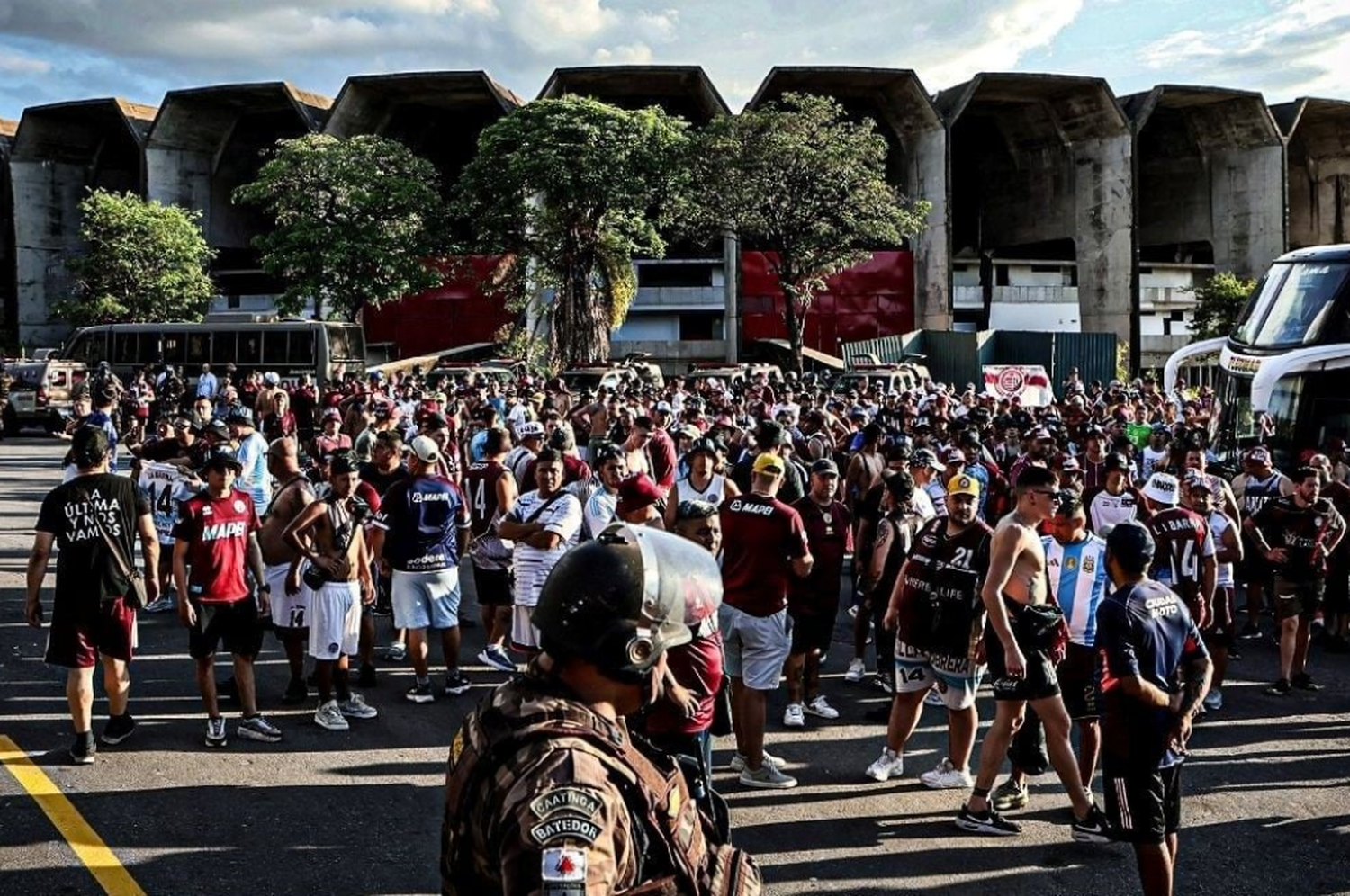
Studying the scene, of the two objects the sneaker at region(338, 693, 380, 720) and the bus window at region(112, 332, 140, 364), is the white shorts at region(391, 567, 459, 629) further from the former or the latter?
the bus window at region(112, 332, 140, 364)

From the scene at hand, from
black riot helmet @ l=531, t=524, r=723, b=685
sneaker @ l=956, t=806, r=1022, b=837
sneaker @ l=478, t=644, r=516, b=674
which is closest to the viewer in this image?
black riot helmet @ l=531, t=524, r=723, b=685

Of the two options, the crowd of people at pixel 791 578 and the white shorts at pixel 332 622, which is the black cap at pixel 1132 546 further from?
the white shorts at pixel 332 622

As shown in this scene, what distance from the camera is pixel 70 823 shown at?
571 cm

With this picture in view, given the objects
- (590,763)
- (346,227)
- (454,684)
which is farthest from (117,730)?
(346,227)

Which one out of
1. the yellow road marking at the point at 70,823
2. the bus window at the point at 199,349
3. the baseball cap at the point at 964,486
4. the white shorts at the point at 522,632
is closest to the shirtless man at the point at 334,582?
the white shorts at the point at 522,632

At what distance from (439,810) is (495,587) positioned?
2.86 meters

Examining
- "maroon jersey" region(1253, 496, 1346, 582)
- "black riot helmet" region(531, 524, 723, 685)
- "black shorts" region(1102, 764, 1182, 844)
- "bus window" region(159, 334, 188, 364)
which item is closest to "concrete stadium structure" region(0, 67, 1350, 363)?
"bus window" region(159, 334, 188, 364)

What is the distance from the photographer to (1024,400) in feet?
65.4

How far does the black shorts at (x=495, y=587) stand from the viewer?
8.79m

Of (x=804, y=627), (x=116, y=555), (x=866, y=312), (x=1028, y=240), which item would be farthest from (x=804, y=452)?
(x=1028, y=240)

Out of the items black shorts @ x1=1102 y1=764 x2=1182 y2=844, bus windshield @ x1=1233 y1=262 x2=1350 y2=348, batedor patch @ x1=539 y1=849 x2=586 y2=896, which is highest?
bus windshield @ x1=1233 y1=262 x2=1350 y2=348

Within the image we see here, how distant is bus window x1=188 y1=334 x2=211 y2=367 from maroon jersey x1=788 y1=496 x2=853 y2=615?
87.7 feet

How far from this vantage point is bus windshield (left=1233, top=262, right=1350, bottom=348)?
14.9 metres

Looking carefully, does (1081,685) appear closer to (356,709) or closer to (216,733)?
(356,709)
